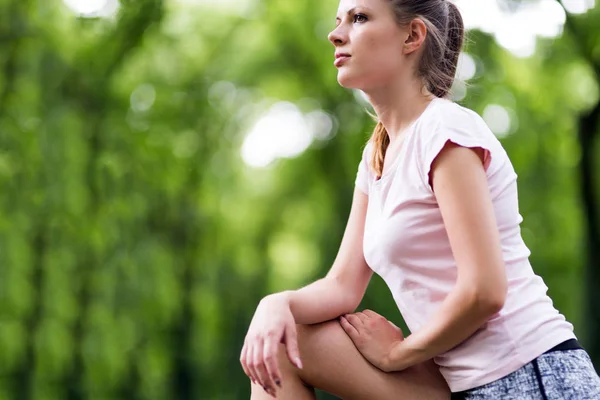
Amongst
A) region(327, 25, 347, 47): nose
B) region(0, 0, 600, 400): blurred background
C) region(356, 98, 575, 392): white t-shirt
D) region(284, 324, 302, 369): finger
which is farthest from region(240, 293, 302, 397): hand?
region(0, 0, 600, 400): blurred background

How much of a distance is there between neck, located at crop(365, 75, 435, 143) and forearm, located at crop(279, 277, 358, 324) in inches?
14.7

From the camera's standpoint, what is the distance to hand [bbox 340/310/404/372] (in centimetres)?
173

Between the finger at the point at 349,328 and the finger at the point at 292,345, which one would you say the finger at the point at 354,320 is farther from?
the finger at the point at 292,345

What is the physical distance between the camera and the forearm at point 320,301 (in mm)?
1801

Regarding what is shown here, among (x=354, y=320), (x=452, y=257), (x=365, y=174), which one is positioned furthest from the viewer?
(x=365, y=174)

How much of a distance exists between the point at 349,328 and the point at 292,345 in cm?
20

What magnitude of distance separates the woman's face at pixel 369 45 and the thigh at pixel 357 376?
56 cm

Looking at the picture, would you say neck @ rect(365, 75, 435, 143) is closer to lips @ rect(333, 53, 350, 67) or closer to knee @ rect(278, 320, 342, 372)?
lips @ rect(333, 53, 350, 67)

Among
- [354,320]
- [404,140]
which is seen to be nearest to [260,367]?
[354,320]

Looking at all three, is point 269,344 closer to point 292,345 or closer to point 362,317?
point 292,345

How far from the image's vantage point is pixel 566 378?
149cm

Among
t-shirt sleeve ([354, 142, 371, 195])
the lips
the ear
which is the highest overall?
the ear

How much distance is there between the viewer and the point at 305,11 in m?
10.7

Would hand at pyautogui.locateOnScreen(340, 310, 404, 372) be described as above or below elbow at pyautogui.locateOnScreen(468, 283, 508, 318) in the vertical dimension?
below
